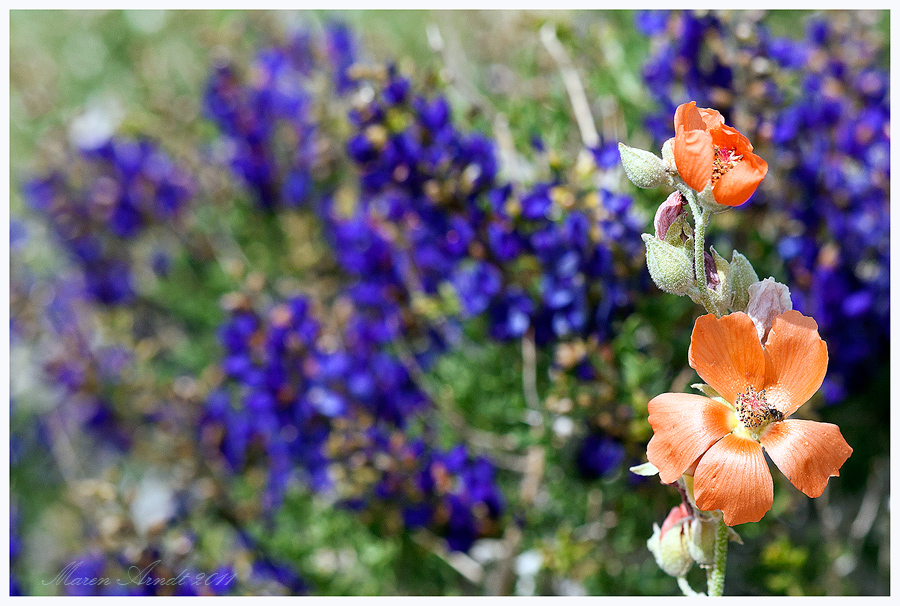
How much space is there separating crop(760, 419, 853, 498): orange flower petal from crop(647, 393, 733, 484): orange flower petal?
0.16 feet

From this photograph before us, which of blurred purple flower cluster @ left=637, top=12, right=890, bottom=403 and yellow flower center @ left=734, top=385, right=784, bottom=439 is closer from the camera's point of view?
yellow flower center @ left=734, top=385, right=784, bottom=439

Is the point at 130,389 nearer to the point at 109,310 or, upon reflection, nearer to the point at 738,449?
the point at 109,310

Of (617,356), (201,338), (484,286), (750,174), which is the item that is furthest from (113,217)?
(750,174)

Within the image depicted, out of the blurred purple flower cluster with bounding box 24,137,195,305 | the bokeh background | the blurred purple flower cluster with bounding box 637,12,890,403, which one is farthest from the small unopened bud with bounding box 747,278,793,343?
the blurred purple flower cluster with bounding box 24,137,195,305

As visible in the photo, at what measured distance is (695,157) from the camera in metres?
0.55

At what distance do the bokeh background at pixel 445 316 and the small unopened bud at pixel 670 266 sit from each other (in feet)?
1.71

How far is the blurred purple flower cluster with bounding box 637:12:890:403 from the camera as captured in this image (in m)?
1.23

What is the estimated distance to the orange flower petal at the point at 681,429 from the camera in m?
0.58

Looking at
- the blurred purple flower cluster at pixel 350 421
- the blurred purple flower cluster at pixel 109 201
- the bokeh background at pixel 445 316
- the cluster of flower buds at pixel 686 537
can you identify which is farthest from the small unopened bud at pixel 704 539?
the blurred purple flower cluster at pixel 109 201

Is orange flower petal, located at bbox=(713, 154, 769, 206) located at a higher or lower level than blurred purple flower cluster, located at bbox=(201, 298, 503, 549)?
higher

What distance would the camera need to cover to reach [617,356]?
3.93ft

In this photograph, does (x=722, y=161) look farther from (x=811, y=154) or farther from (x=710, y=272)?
(x=811, y=154)

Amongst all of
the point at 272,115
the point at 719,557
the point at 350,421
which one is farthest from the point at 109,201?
the point at 719,557

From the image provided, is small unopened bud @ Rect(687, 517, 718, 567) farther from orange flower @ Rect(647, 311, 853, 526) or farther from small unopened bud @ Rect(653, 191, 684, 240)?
small unopened bud @ Rect(653, 191, 684, 240)
